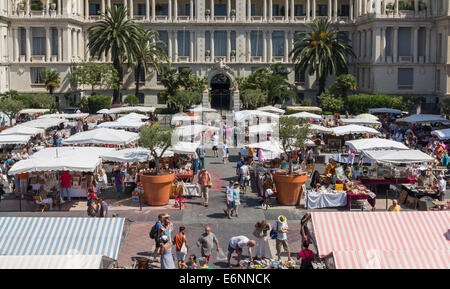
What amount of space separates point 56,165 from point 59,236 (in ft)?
28.6

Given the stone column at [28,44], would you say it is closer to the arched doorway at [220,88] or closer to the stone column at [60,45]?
the stone column at [60,45]

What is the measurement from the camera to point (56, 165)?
25938mm

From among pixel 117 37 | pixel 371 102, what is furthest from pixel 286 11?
pixel 117 37

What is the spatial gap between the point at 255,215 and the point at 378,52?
46842mm

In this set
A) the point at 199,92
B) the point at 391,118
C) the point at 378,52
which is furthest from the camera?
the point at 378,52

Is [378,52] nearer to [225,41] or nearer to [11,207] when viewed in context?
[225,41]

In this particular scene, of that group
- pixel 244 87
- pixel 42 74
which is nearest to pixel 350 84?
pixel 244 87

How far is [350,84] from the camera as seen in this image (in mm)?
64938

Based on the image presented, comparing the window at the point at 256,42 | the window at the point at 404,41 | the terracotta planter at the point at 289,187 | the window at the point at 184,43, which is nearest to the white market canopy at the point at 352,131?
the terracotta planter at the point at 289,187

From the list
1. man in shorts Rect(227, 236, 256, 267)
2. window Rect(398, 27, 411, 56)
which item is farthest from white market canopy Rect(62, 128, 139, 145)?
window Rect(398, 27, 411, 56)

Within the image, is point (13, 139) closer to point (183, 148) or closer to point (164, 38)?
point (183, 148)

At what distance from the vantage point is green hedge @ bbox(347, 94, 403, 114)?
60.5 m

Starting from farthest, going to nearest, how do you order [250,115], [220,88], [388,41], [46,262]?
[220,88], [388,41], [250,115], [46,262]

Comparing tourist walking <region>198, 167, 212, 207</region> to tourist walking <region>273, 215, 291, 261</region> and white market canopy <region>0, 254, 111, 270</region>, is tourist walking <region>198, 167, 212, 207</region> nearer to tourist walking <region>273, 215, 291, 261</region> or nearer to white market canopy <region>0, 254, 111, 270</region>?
tourist walking <region>273, 215, 291, 261</region>
